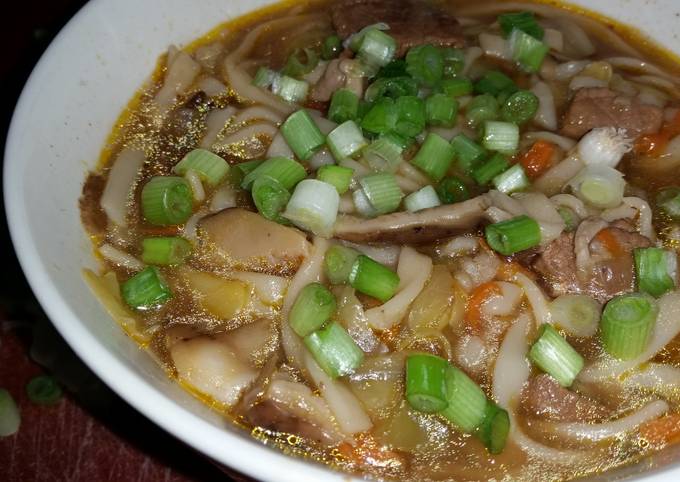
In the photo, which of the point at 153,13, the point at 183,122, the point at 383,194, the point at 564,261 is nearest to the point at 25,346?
the point at 183,122

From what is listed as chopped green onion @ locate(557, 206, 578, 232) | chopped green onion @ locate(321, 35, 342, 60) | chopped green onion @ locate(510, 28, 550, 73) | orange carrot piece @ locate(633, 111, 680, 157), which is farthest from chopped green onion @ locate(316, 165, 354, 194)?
orange carrot piece @ locate(633, 111, 680, 157)

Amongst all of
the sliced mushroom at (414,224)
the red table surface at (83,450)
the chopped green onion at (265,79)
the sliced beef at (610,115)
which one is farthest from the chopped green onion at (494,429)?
the chopped green onion at (265,79)

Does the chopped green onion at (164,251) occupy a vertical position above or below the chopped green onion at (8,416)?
above

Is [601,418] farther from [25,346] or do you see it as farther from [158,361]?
[25,346]

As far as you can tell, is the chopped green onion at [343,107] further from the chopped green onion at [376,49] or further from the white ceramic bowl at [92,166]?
the white ceramic bowl at [92,166]

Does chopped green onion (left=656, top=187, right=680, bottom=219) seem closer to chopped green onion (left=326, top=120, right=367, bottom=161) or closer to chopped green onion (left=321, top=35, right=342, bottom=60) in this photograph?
chopped green onion (left=326, top=120, right=367, bottom=161)
